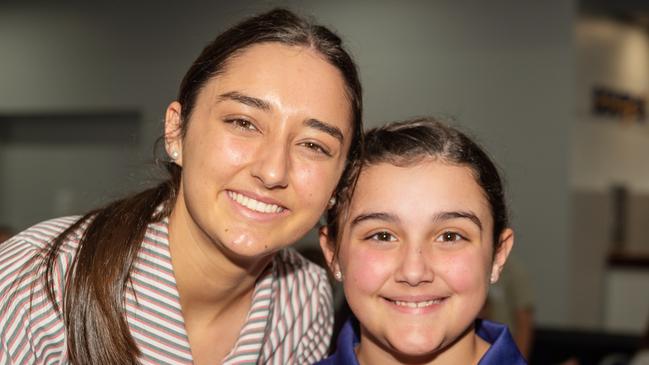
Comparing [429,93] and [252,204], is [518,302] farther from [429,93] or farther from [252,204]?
[252,204]

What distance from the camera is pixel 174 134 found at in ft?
5.86

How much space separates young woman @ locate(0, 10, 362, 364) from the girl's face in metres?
0.12

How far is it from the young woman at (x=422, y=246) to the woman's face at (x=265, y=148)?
0.11 metres

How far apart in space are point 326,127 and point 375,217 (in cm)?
21

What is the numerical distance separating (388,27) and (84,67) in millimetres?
2576

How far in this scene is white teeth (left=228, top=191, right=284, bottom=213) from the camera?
5.34 feet

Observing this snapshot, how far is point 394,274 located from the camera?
1644mm

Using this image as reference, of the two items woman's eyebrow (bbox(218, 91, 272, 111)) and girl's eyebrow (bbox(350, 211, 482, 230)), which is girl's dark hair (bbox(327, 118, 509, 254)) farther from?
woman's eyebrow (bbox(218, 91, 272, 111))

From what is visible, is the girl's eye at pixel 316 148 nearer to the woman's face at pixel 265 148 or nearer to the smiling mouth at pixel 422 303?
the woman's face at pixel 265 148

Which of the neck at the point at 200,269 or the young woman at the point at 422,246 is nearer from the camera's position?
the young woman at the point at 422,246

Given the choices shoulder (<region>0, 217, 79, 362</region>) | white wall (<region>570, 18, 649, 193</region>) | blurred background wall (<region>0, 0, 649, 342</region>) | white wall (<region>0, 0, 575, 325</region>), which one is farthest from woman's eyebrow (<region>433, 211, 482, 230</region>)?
white wall (<region>570, 18, 649, 193</region>)

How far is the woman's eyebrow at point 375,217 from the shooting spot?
167 centimetres

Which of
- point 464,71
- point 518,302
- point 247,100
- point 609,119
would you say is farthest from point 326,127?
point 609,119

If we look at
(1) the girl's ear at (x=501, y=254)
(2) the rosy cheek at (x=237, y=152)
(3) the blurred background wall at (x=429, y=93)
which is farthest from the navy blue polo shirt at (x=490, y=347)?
(3) the blurred background wall at (x=429, y=93)
